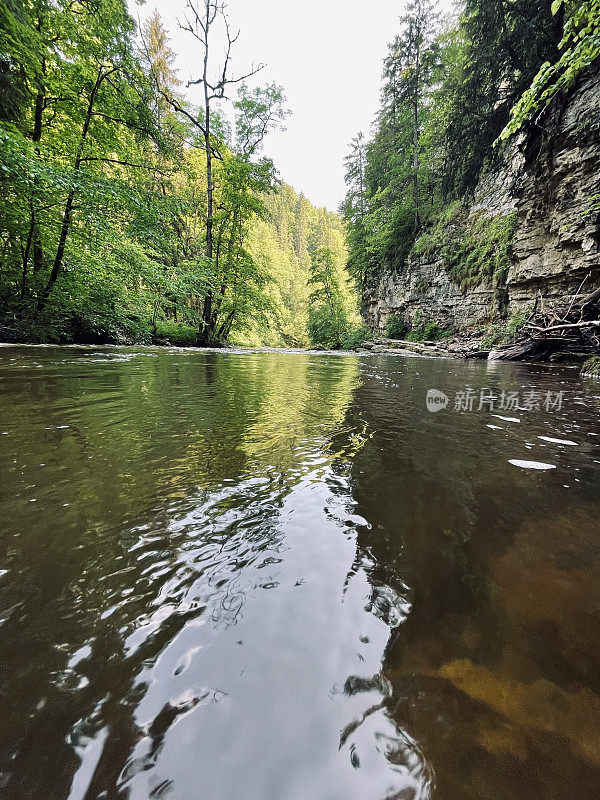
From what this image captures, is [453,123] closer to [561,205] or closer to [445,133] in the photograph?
[445,133]

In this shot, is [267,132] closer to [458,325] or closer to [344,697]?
[458,325]

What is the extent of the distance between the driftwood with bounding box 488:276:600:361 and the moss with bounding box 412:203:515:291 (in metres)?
3.71

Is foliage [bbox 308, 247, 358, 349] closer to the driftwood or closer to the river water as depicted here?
the driftwood

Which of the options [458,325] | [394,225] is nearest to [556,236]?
[458,325]

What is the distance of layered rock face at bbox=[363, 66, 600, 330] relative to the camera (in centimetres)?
864

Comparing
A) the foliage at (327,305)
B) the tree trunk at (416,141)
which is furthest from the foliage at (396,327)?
the foliage at (327,305)

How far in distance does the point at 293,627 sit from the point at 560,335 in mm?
10220

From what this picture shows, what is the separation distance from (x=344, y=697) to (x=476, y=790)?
0.18 meters

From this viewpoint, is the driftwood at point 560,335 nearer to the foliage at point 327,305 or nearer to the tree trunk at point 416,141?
the tree trunk at point 416,141

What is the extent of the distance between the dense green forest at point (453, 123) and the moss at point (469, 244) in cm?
5

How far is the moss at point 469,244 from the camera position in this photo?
39.9ft

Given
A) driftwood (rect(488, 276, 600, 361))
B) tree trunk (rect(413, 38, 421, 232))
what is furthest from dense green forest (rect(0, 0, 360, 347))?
tree trunk (rect(413, 38, 421, 232))

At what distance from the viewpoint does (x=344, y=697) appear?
494 mm

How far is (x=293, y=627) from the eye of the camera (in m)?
0.61
